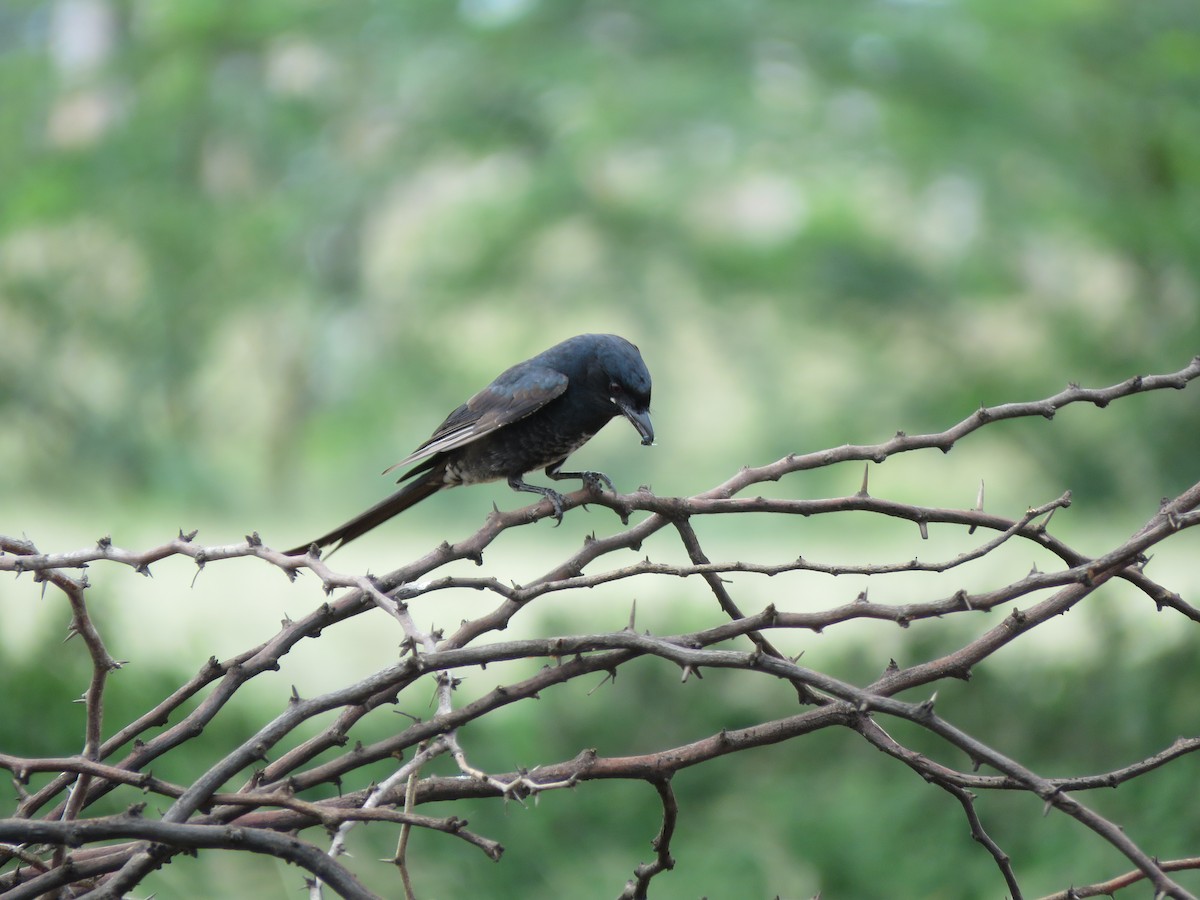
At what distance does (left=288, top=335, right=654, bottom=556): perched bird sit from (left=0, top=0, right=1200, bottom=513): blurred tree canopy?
4029 mm

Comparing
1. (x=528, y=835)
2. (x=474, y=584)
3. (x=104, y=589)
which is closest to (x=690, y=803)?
(x=528, y=835)

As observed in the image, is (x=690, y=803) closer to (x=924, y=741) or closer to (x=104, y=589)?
(x=924, y=741)

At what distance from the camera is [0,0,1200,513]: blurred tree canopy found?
6219 mm

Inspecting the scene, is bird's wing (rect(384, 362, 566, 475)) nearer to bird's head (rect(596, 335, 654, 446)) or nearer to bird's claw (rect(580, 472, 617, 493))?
bird's head (rect(596, 335, 654, 446))

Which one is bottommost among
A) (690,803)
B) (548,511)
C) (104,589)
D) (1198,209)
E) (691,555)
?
(691,555)

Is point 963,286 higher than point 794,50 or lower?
lower

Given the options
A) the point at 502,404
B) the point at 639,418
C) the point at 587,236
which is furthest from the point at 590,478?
the point at 587,236

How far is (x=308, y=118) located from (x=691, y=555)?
21.6 ft

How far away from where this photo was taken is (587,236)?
23.3ft

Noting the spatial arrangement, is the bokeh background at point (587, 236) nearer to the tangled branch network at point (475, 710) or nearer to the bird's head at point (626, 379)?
the bird's head at point (626, 379)

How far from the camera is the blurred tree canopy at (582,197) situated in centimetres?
622

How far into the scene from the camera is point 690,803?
3.69 m

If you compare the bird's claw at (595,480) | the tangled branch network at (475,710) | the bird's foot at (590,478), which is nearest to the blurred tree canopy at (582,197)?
the bird's foot at (590,478)

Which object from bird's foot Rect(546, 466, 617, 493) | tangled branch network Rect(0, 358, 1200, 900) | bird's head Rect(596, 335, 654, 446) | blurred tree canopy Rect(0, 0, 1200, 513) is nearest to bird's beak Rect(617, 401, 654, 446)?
bird's head Rect(596, 335, 654, 446)
